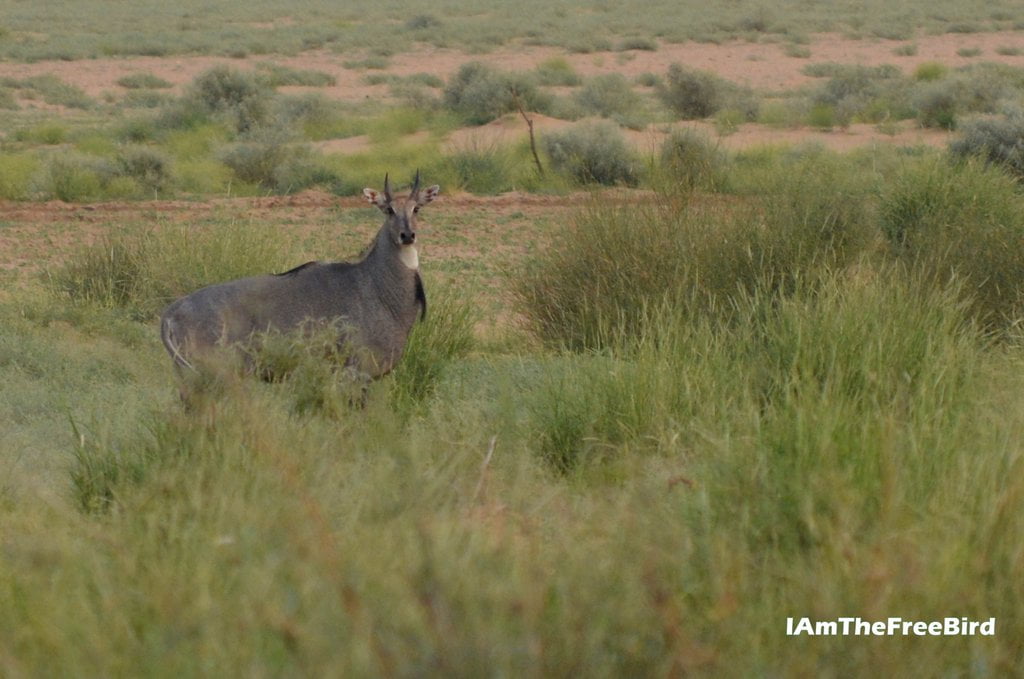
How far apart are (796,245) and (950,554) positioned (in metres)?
5.86

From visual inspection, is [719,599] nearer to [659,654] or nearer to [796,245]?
[659,654]

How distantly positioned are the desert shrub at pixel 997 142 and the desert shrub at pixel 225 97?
14266 millimetres

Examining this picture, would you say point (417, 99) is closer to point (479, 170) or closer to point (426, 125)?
point (426, 125)

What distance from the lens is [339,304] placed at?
7617 mm

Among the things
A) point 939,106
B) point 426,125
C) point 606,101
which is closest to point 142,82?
point 606,101

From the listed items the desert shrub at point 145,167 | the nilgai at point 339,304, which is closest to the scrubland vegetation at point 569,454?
the nilgai at point 339,304

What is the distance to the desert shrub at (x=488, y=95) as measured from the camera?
1117 inches

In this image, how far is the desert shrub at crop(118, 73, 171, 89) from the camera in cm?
4122

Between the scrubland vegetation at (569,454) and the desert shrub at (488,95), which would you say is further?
the desert shrub at (488,95)

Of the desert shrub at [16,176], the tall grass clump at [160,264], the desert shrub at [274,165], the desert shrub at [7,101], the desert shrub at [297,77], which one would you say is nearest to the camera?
the tall grass clump at [160,264]

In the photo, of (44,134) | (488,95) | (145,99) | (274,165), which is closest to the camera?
(274,165)

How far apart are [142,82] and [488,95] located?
16.7m

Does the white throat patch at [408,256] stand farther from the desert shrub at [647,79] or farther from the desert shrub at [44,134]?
the desert shrub at [647,79]

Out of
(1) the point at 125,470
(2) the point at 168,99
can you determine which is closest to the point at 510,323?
(1) the point at 125,470
